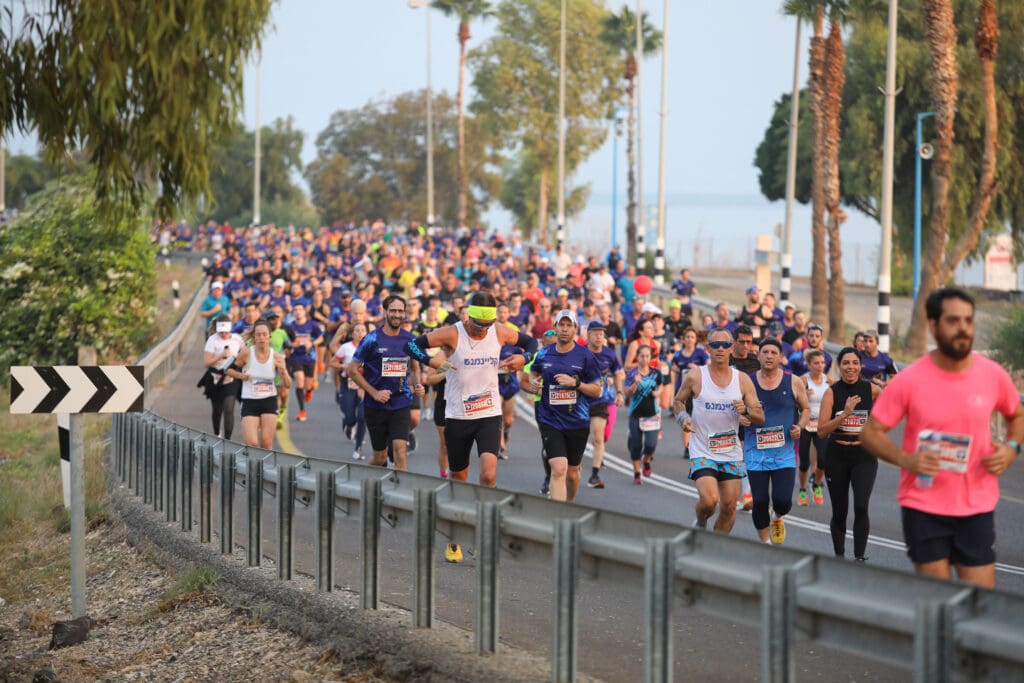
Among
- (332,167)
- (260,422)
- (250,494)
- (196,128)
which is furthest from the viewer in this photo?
(332,167)

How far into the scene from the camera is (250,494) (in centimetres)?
1028

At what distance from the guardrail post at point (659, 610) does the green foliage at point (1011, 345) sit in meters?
23.3

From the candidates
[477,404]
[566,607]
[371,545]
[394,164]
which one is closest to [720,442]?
[477,404]

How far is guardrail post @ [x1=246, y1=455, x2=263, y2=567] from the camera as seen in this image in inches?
404

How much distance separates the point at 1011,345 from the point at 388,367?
17745mm

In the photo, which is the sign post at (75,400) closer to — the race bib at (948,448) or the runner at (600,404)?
the race bib at (948,448)

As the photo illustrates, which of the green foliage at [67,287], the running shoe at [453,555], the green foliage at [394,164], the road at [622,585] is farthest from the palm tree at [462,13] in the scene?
the running shoe at [453,555]

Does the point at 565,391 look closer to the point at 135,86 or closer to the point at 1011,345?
the point at 135,86

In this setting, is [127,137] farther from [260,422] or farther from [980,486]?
[260,422]

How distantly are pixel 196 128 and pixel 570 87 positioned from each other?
8847 cm

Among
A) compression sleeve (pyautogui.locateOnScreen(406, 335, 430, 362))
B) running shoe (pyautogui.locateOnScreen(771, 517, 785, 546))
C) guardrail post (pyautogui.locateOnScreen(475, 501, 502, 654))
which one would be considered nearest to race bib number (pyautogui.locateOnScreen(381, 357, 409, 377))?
compression sleeve (pyautogui.locateOnScreen(406, 335, 430, 362))

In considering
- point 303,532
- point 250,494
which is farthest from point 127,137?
point 303,532

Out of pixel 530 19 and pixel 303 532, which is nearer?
pixel 303 532

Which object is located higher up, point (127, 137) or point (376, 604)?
point (127, 137)
